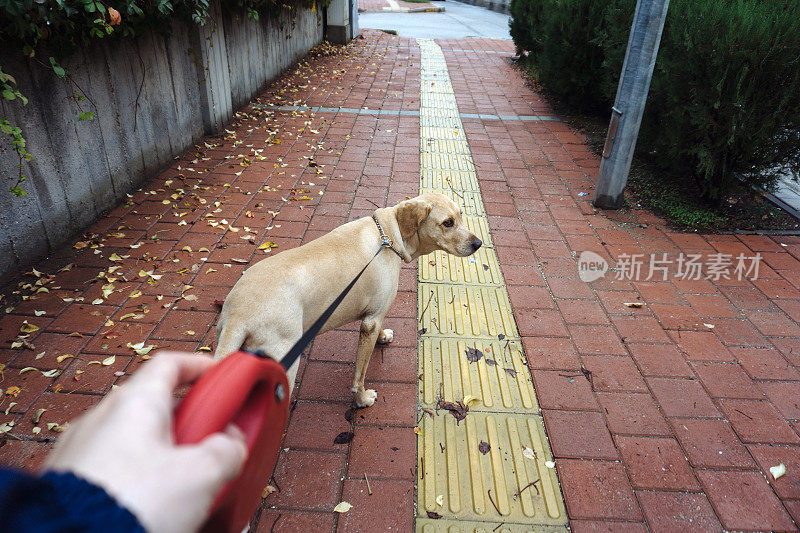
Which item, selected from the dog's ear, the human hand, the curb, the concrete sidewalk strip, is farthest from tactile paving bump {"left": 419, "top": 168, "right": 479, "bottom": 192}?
the concrete sidewalk strip

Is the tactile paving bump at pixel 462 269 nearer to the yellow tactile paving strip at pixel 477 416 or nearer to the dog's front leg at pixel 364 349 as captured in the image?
the yellow tactile paving strip at pixel 477 416

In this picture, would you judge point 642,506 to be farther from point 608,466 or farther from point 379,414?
point 379,414

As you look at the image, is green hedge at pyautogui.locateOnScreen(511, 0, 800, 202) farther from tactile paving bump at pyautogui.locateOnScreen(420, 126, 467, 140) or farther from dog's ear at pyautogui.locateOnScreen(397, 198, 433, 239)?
dog's ear at pyautogui.locateOnScreen(397, 198, 433, 239)

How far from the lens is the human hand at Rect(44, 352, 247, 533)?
0.71m

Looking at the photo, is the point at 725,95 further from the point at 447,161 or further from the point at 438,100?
the point at 438,100

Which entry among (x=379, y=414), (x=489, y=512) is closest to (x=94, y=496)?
(x=489, y=512)

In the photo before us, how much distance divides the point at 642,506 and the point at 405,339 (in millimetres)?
1804

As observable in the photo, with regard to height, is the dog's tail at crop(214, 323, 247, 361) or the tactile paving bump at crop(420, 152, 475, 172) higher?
the dog's tail at crop(214, 323, 247, 361)

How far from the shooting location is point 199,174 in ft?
19.5

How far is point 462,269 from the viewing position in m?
4.48

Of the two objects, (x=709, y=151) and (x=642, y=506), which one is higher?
(x=709, y=151)

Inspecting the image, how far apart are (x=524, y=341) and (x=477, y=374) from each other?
1.82 ft

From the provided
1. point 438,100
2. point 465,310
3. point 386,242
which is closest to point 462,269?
point 465,310

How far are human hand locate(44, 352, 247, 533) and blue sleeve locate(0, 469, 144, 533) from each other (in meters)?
0.04
